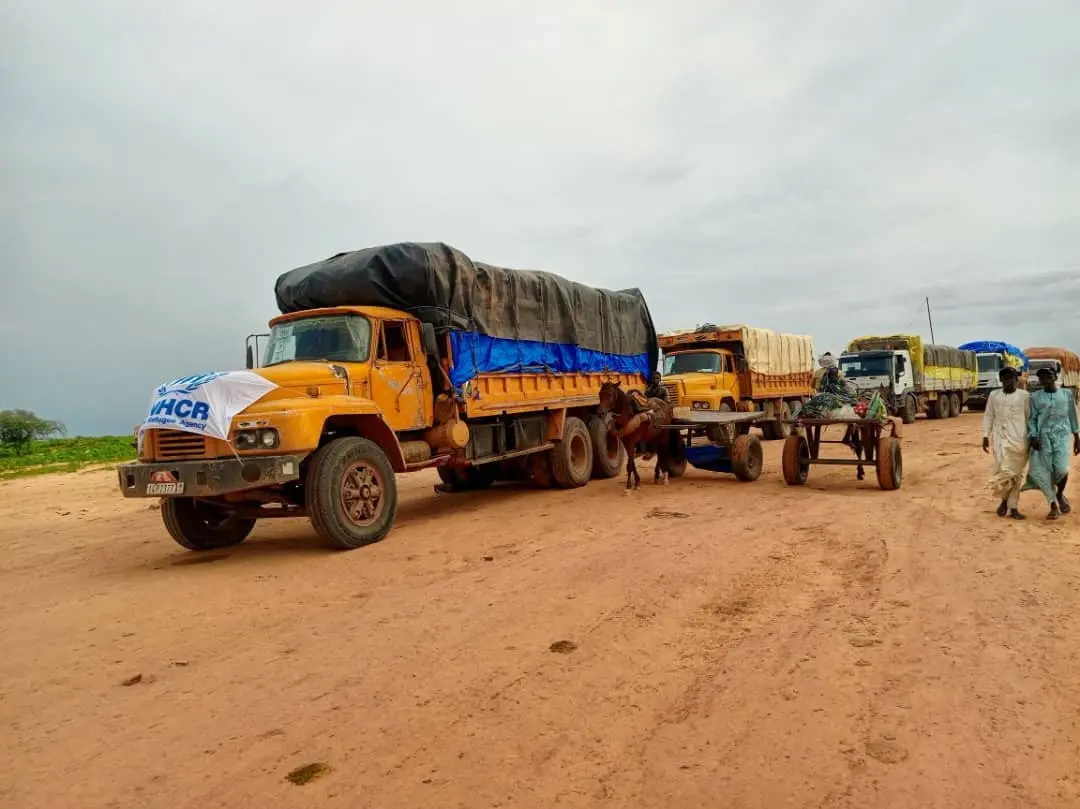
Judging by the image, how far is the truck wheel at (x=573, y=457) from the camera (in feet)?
39.3

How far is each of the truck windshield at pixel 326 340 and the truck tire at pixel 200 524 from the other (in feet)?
5.85

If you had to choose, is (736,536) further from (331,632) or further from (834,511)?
(331,632)

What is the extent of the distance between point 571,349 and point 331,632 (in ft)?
26.9

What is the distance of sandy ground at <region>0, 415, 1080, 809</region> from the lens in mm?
3016

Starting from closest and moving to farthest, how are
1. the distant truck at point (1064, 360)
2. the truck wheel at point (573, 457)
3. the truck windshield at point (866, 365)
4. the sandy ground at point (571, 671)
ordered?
1. the sandy ground at point (571, 671)
2. the truck wheel at point (573, 457)
3. the truck windshield at point (866, 365)
4. the distant truck at point (1064, 360)

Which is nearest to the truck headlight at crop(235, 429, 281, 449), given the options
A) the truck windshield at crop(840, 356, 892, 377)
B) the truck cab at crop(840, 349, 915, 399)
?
the truck cab at crop(840, 349, 915, 399)

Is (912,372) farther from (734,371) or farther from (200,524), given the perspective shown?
(200,524)

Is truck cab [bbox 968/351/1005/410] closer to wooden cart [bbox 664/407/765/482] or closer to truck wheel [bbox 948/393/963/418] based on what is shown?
truck wheel [bbox 948/393/963/418]

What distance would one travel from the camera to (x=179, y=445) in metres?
7.32

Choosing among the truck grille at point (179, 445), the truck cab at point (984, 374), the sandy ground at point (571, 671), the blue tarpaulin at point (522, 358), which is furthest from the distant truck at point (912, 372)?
the truck grille at point (179, 445)

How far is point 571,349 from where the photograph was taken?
12633 mm

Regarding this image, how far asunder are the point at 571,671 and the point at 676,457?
841 cm

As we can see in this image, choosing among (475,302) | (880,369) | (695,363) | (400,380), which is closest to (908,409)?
(880,369)

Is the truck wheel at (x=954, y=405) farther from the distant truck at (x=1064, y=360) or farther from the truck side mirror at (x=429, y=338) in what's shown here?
the truck side mirror at (x=429, y=338)
